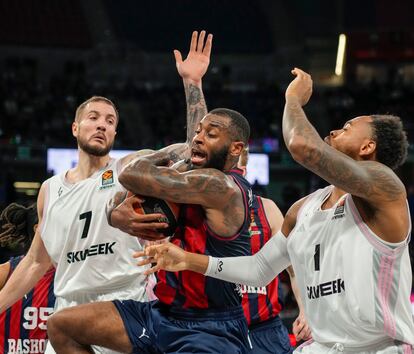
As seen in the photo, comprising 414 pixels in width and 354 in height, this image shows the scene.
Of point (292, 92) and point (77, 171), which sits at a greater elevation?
point (292, 92)

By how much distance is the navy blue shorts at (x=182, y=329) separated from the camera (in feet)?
13.1

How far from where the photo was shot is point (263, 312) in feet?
17.8

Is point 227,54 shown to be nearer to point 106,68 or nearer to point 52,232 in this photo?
point 106,68

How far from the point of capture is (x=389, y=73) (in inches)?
1009

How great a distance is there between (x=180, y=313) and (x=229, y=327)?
25 cm

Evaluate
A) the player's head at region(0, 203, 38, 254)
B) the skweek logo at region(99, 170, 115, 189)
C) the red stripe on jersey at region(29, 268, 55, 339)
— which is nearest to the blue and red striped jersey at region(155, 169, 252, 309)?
the skweek logo at region(99, 170, 115, 189)

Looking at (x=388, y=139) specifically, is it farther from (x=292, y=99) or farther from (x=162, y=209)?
(x=162, y=209)

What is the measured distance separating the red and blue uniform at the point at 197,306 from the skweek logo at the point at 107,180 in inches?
53.4

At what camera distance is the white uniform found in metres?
5.20

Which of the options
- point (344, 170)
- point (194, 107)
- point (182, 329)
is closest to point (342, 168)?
point (344, 170)

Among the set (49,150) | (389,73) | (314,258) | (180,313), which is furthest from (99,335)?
(389,73)

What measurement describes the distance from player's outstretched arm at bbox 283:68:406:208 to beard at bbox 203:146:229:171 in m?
0.61

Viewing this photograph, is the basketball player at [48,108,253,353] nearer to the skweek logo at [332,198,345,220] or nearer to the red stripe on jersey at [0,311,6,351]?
the skweek logo at [332,198,345,220]

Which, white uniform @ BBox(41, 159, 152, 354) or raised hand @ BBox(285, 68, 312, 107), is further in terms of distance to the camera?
white uniform @ BBox(41, 159, 152, 354)
